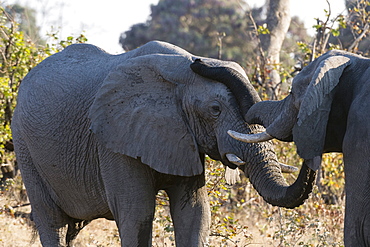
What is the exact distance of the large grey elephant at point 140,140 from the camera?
4359 mm

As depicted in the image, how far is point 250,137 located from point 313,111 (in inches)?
24.6

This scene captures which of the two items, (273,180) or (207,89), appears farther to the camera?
(207,89)

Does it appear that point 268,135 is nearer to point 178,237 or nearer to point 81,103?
point 178,237

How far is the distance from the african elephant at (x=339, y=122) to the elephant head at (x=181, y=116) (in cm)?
41

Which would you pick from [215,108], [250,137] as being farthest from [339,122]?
[215,108]

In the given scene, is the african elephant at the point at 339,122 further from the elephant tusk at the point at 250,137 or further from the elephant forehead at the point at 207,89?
the elephant forehead at the point at 207,89

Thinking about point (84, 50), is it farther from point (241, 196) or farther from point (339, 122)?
point (241, 196)

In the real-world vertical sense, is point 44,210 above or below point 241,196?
below

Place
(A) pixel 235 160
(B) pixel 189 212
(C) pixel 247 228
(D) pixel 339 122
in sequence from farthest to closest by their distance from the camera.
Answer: (C) pixel 247 228, (B) pixel 189 212, (A) pixel 235 160, (D) pixel 339 122

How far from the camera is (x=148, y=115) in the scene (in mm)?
4641

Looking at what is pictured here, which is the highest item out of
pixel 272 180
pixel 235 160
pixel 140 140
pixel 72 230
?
pixel 140 140

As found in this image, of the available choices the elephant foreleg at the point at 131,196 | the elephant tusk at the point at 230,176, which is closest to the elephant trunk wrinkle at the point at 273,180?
the elephant tusk at the point at 230,176

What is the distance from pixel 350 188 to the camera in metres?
3.39

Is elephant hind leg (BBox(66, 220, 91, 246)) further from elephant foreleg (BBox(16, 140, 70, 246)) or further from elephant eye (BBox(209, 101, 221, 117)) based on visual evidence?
elephant eye (BBox(209, 101, 221, 117))
